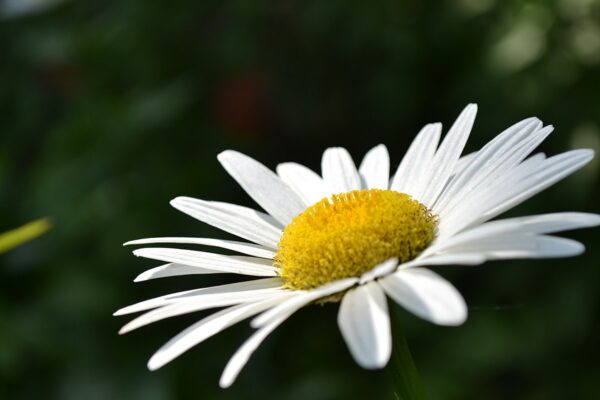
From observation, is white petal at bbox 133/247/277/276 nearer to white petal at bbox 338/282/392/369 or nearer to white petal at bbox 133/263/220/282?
white petal at bbox 133/263/220/282

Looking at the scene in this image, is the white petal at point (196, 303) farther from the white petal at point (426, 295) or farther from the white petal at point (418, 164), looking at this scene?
the white petal at point (418, 164)

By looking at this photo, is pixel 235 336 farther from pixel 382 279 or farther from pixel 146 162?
pixel 382 279

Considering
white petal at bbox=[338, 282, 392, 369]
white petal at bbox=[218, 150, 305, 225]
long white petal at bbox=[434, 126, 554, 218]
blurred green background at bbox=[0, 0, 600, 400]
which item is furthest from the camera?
blurred green background at bbox=[0, 0, 600, 400]

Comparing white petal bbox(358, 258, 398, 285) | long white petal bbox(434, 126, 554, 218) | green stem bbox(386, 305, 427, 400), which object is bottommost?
green stem bbox(386, 305, 427, 400)

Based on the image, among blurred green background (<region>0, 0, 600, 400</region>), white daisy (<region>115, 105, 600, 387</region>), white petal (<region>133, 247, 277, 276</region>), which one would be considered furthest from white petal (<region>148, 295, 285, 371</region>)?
blurred green background (<region>0, 0, 600, 400</region>)

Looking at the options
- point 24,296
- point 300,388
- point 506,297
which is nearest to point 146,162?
point 24,296
